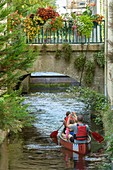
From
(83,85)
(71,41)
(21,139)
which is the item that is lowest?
(21,139)

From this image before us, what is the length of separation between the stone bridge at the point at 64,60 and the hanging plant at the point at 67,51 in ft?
0.33

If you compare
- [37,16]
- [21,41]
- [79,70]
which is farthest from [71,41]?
[21,41]

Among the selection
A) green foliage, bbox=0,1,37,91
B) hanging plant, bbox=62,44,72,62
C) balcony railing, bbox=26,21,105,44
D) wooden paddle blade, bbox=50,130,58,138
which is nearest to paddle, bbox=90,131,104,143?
wooden paddle blade, bbox=50,130,58,138

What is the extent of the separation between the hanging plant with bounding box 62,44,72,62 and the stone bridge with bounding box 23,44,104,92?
0.10 m

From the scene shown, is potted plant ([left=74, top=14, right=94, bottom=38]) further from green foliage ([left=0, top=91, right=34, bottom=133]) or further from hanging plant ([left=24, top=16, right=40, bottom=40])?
green foliage ([left=0, top=91, right=34, bottom=133])

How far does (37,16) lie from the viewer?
21266 millimetres

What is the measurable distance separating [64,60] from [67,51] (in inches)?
19.6

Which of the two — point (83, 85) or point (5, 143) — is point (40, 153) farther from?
point (83, 85)

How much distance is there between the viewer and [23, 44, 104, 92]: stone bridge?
2350 centimetres

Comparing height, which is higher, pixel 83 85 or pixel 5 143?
pixel 83 85

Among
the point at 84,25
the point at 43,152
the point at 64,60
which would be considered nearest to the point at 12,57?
the point at 43,152

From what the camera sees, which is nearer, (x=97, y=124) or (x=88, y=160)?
(x=88, y=160)

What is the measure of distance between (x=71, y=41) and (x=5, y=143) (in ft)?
20.6

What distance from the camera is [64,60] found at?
77.9 feet
